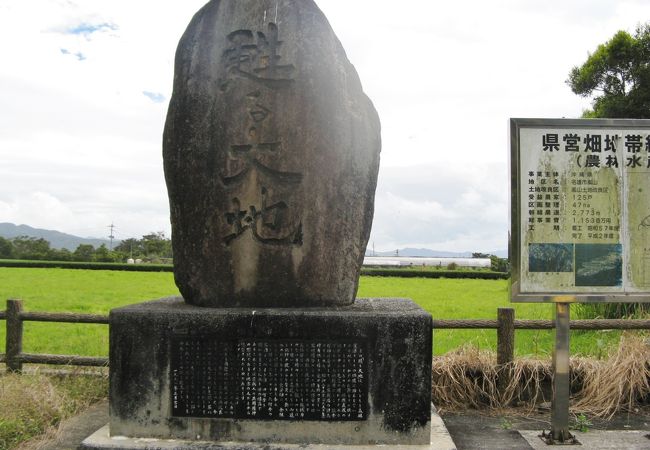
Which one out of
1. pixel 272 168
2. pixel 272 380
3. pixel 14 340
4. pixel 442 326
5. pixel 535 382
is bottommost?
pixel 535 382

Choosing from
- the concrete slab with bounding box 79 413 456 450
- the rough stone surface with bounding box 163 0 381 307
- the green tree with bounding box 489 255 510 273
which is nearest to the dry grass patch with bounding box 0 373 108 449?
the concrete slab with bounding box 79 413 456 450

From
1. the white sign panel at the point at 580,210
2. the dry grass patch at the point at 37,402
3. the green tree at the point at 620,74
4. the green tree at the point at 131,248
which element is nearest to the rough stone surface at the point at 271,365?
the dry grass patch at the point at 37,402

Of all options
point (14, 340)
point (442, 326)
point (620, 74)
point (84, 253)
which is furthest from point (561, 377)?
point (84, 253)

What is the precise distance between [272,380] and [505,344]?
2.99 m

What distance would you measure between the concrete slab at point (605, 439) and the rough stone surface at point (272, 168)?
6.49 ft

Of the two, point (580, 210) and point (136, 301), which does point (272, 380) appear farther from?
point (136, 301)

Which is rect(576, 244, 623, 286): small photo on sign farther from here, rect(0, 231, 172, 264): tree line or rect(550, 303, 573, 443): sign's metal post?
rect(0, 231, 172, 264): tree line

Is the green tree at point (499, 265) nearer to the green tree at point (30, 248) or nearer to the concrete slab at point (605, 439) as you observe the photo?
the concrete slab at point (605, 439)

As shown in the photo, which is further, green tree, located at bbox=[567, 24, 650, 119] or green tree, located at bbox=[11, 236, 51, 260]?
green tree, located at bbox=[11, 236, 51, 260]

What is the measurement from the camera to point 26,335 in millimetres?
10898

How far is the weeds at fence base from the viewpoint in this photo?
231 inches

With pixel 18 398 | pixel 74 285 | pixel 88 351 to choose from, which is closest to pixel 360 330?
pixel 18 398

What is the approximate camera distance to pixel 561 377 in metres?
4.69

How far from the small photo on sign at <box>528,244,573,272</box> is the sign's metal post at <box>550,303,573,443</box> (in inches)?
12.6
